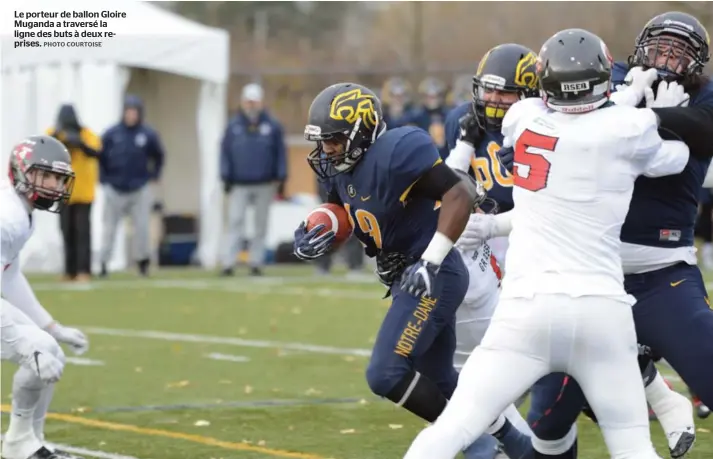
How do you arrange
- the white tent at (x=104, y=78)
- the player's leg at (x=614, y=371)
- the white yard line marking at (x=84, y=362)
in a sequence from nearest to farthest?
the player's leg at (x=614, y=371) < the white yard line marking at (x=84, y=362) < the white tent at (x=104, y=78)

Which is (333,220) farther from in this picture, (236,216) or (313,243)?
(236,216)

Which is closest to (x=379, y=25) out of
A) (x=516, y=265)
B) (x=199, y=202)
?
(x=199, y=202)

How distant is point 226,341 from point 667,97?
19.3ft

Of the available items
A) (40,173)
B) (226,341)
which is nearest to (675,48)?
(40,173)

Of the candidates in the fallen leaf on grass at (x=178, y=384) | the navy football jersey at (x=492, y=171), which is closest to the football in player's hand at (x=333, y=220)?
the navy football jersey at (x=492, y=171)

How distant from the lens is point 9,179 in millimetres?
6070

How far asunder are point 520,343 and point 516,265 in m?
0.28

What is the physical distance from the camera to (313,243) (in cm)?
536

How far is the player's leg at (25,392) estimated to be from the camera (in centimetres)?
570

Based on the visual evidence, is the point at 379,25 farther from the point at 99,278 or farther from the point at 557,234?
the point at 557,234

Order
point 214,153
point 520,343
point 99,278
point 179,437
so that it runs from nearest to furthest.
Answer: point 520,343, point 179,437, point 99,278, point 214,153

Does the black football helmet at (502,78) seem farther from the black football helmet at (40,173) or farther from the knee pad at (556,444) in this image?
the black football helmet at (40,173)

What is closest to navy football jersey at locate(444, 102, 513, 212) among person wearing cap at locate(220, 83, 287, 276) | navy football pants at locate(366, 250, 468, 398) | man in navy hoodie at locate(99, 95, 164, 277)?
navy football pants at locate(366, 250, 468, 398)

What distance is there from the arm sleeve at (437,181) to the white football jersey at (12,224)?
6.02ft
